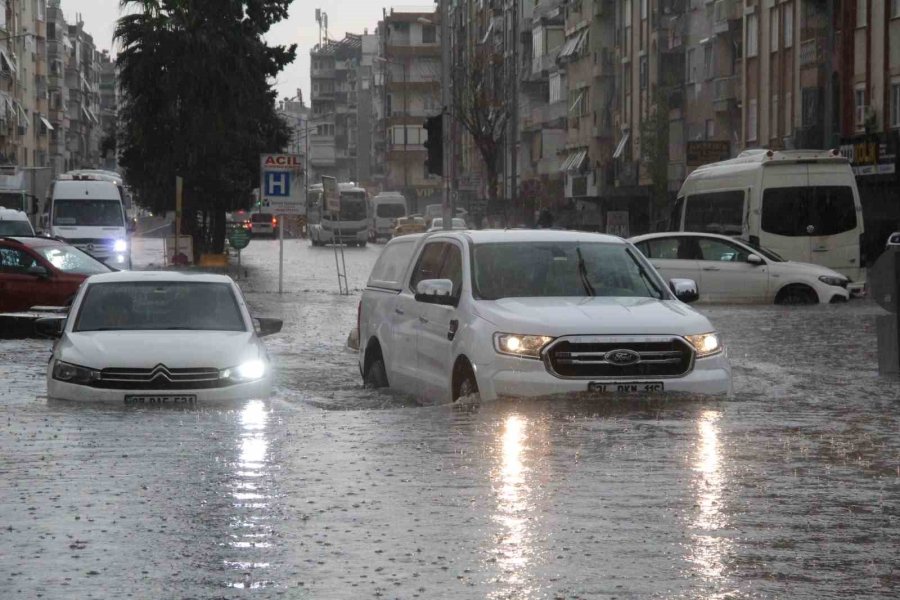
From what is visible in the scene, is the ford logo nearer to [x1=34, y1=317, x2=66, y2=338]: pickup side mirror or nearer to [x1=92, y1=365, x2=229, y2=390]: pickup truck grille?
[x1=92, y1=365, x2=229, y2=390]: pickup truck grille

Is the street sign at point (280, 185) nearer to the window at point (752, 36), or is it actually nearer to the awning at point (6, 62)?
the window at point (752, 36)

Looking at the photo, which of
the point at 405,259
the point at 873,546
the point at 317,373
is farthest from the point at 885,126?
the point at 873,546

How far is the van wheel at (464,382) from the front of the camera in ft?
43.0

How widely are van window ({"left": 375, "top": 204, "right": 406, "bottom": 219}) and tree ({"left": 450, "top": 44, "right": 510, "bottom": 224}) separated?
6757mm

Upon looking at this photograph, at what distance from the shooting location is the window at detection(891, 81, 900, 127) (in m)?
48.2

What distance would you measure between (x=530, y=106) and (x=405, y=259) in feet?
287

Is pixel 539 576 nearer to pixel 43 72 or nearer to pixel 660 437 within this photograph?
pixel 660 437

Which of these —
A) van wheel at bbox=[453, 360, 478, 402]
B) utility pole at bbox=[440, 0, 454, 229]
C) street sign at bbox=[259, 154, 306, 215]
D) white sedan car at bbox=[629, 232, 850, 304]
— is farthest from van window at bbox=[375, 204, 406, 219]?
van wheel at bbox=[453, 360, 478, 402]

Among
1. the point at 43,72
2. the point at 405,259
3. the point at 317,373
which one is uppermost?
the point at 43,72

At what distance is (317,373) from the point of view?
2089cm

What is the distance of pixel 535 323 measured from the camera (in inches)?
501

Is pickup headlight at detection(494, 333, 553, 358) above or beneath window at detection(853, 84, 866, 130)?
beneath

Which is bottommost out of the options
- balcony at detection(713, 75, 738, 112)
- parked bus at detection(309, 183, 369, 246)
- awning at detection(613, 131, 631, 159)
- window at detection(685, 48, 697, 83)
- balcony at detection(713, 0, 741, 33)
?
parked bus at detection(309, 183, 369, 246)

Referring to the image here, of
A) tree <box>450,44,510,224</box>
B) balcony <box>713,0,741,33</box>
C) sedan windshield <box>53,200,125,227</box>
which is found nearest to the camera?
sedan windshield <box>53,200,125,227</box>
